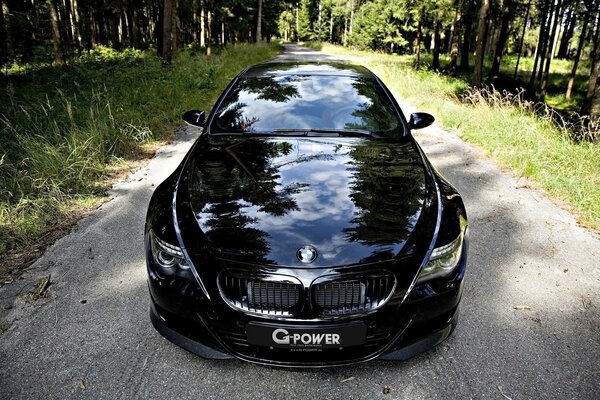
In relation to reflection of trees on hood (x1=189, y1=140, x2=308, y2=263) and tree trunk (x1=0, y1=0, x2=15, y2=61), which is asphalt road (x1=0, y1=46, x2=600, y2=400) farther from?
tree trunk (x1=0, y1=0, x2=15, y2=61)

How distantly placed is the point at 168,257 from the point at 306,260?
755 millimetres

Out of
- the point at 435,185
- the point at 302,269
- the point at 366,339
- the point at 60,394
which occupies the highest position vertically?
the point at 435,185

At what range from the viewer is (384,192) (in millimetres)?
2564

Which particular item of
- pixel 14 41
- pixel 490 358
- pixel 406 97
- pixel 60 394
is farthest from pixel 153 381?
pixel 14 41

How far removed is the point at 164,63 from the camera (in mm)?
14609

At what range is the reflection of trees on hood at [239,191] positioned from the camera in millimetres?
2178

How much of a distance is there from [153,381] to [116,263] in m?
1.55

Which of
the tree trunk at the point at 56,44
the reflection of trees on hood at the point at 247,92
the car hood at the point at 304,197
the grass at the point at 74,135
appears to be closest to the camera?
the car hood at the point at 304,197

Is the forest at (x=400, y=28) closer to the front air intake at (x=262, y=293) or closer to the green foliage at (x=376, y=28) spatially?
the green foliage at (x=376, y=28)

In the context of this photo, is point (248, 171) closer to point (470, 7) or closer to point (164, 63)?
point (164, 63)

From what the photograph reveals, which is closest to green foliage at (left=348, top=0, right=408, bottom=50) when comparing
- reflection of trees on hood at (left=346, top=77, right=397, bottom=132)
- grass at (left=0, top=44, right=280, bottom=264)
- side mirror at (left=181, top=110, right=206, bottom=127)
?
grass at (left=0, top=44, right=280, bottom=264)

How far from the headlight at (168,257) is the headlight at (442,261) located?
120cm

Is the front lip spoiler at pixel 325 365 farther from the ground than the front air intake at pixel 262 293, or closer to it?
closer to it

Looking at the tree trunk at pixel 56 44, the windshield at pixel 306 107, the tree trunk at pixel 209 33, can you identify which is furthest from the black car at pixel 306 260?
the tree trunk at pixel 209 33
